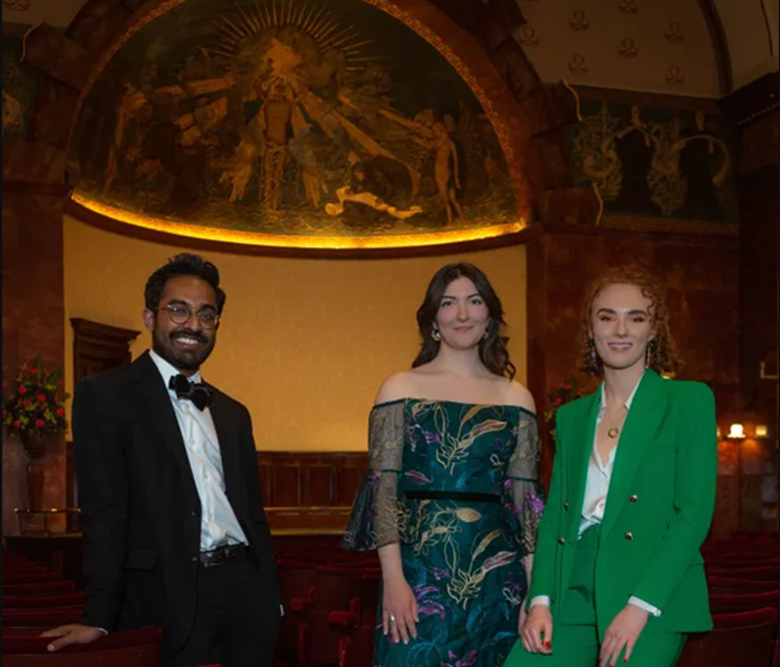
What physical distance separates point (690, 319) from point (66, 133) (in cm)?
917

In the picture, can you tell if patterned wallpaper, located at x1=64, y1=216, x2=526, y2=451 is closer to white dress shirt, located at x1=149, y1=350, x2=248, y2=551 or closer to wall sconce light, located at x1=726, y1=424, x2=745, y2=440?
wall sconce light, located at x1=726, y1=424, x2=745, y2=440

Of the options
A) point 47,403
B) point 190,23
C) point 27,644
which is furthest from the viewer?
point 190,23

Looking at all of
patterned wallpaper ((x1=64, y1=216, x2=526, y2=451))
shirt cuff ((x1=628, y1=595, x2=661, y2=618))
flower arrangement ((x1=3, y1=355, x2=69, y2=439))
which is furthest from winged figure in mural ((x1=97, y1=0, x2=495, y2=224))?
shirt cuff ((x1=628, y1=595, x2=661, y2=618))

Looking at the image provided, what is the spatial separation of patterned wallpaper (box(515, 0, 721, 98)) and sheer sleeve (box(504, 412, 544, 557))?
1333cm

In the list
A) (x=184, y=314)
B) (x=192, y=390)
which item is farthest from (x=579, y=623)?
(x=184, y=314)

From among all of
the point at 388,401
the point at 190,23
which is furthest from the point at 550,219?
the point at 388,401

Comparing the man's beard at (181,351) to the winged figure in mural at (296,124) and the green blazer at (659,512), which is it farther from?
the winged figure in mural at (296,124)

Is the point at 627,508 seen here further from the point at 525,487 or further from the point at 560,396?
the point at 560,396

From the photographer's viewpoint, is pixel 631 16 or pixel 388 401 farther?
pixel 631 16

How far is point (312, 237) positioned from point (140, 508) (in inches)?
618

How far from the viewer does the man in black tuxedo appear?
348 cm

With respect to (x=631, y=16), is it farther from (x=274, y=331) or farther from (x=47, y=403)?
(x=47, y=403)

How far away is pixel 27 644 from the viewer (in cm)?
294

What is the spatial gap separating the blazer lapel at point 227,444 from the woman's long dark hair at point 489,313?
0.67 metres
